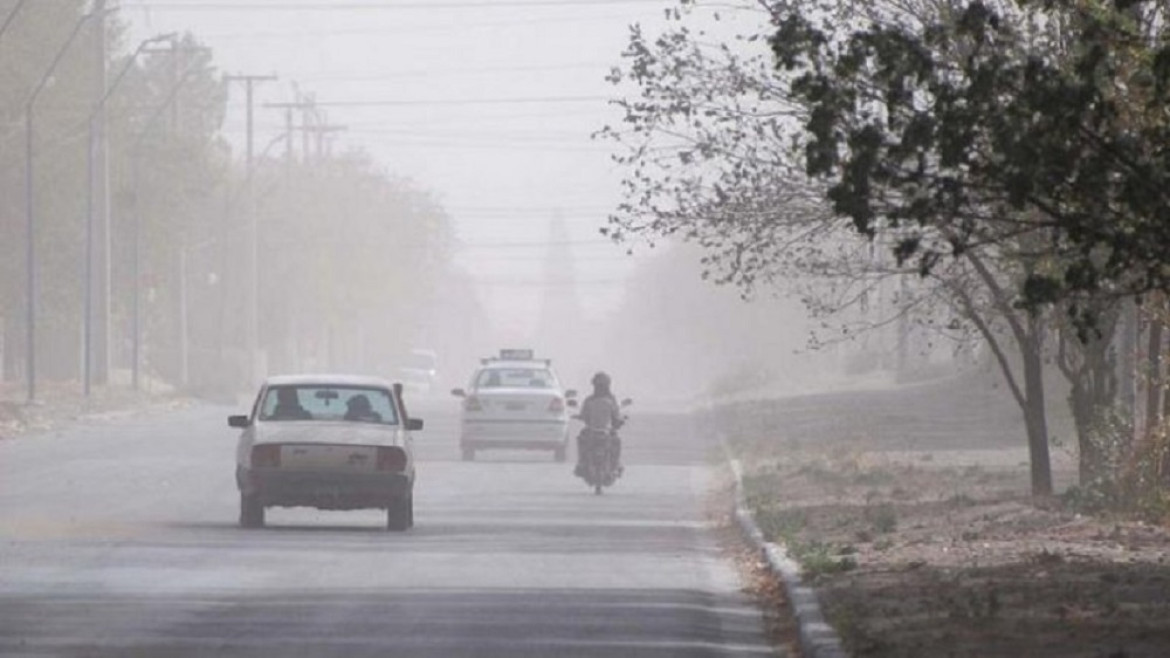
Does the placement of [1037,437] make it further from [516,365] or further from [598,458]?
[516,365]

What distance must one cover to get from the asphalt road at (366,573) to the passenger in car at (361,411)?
1093 mm

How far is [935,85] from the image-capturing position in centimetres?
1588

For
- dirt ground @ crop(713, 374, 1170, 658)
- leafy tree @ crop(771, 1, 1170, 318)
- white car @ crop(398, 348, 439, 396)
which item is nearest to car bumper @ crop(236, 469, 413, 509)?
dirt ground @ crop(713, 374, 1170, 658)

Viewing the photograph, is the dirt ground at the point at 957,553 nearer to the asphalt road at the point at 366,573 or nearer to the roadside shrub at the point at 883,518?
the roadside shrub at the point at 883,518

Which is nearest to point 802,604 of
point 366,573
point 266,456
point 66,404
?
point 366,573

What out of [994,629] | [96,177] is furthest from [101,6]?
[994,629]

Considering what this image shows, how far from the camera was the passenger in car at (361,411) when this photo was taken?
30734 mm

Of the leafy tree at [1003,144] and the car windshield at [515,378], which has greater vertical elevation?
the leafy tree at [1003,144]

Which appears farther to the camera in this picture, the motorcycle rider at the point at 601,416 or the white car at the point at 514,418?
the white car at the point at 514,418

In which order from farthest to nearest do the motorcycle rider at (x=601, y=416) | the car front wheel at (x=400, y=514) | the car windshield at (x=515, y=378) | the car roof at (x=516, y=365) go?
the car roof at (x=516, y=365)
the car windshield at (x=515, y=378)
the motorcycle rider at (x=601, y=416)
the car front wheel at (x=400, y=514)

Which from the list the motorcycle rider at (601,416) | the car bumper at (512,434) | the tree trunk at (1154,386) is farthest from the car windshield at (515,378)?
the tree trunk at (1154,386)

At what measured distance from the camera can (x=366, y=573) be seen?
23781 mm

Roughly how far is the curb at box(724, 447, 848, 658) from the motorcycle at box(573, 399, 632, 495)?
8488mm

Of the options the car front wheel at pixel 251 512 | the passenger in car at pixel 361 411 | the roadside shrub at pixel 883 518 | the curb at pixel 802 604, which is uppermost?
the passenger in car at pixel 361 411
